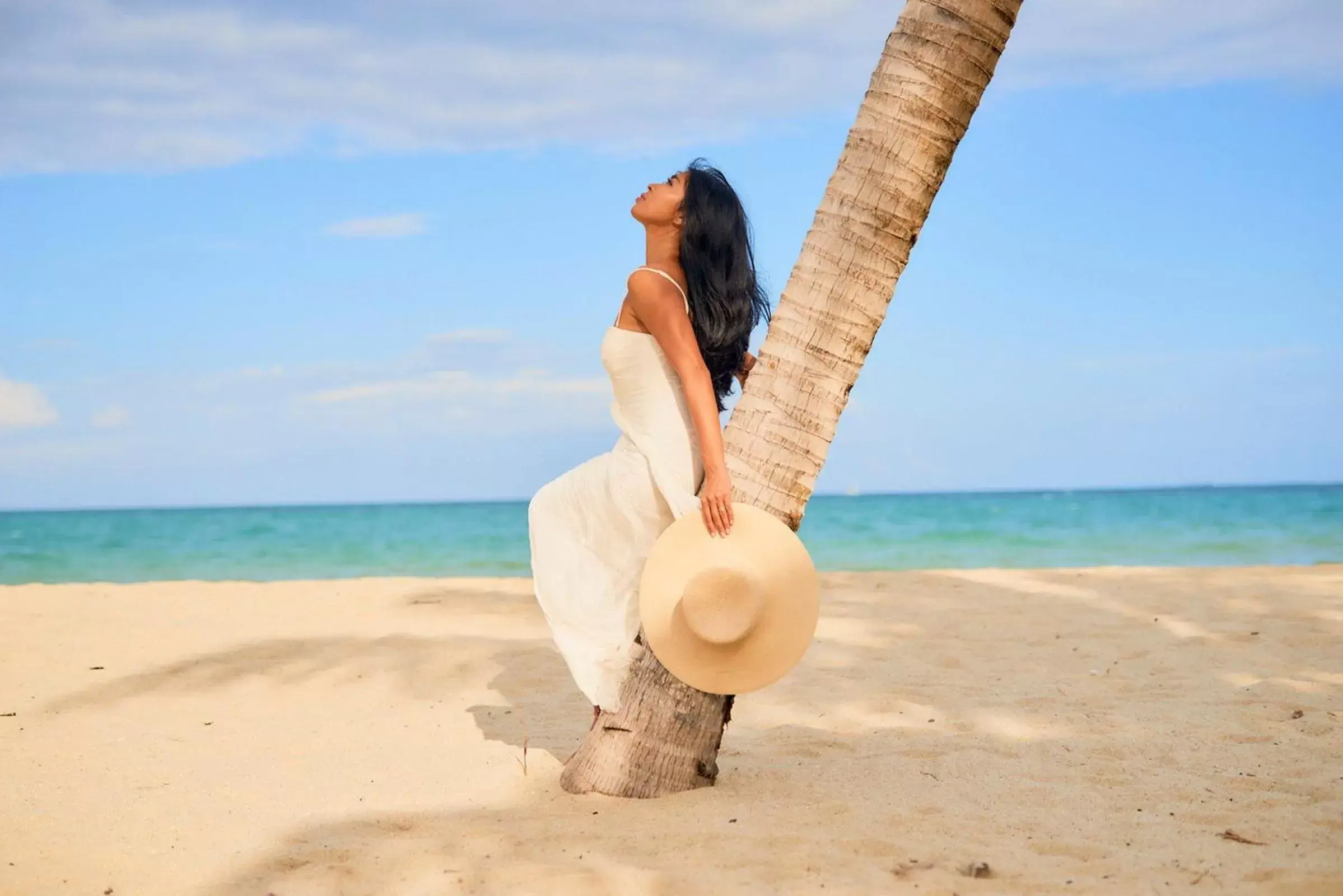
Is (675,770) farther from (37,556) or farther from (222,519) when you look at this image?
(222,519)

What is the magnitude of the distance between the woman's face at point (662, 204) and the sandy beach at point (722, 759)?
2.21 metres

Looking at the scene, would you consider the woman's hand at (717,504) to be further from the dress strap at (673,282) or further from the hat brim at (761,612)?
the dress strap at (673,282)

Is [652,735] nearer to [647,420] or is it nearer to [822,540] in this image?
[647,420]

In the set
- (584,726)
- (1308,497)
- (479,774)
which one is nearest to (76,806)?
(479,774)

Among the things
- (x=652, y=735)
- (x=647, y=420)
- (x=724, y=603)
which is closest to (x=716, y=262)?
(x=647, y=420)

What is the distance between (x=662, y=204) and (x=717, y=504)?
118cm

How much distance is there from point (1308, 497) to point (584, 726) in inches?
2220

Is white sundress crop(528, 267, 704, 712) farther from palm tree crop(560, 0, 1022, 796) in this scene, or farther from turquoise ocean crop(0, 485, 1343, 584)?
turquoise ocean crop(0, 485, 1343, 584)

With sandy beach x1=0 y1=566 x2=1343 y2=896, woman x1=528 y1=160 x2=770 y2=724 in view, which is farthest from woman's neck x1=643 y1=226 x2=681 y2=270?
sandy beach x1=0 y1=566 x2=1343 y2=896

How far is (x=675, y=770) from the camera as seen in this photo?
432 cm

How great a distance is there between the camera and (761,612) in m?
3.89

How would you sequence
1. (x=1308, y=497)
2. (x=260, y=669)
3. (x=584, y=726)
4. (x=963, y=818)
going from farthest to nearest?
(x=1308, y=497), (x=260, y=669), (x=584, y=726), (x=963, y=818)

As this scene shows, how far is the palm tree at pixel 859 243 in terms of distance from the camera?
155 inches

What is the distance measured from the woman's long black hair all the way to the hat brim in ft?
2.44
